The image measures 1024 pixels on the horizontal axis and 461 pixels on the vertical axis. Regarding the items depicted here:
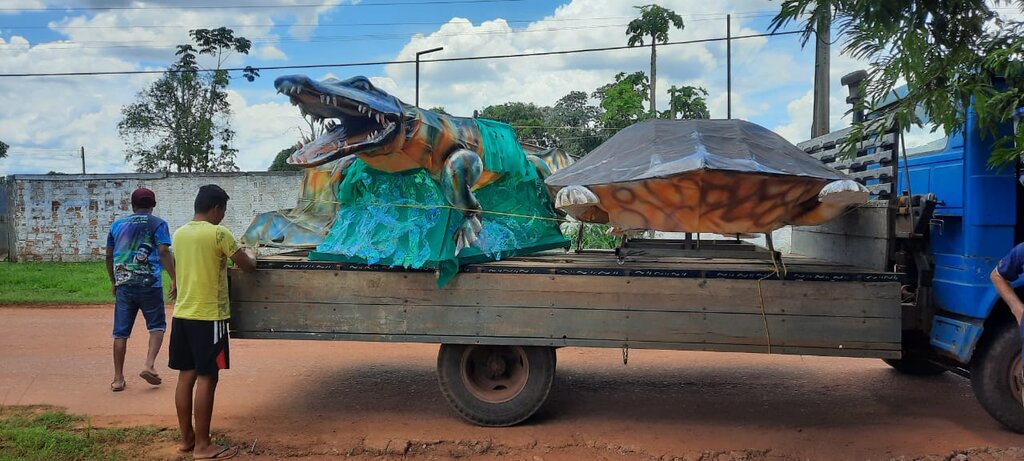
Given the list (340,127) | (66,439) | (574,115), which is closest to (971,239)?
(340,127)

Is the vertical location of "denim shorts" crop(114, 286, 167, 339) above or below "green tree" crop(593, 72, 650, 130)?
below

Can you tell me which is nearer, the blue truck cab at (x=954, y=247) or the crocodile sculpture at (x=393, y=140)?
the blue truck cab at (x=954, y=247)

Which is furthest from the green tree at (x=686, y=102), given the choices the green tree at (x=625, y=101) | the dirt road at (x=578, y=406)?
the dirt road at (x=578, y=406)

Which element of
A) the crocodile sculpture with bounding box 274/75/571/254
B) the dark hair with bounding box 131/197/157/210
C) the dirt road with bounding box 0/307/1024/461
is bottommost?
the dirt road with bounding box 0/307/1024/461

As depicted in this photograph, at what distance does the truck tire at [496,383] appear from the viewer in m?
4.09

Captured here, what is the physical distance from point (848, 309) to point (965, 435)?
117cm

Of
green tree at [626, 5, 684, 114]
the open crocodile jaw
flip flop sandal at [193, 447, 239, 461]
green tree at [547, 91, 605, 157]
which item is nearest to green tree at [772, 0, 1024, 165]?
the open crocodile jaw

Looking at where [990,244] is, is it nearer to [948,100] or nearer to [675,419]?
[948,100]

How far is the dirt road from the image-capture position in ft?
12.5

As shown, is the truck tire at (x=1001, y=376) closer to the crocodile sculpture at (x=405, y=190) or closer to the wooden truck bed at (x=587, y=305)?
the wooden truck bed at (x=587, y=305)

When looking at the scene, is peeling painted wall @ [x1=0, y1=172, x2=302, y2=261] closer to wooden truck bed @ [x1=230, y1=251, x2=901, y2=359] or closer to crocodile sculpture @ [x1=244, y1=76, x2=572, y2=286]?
crocodile sculpture @ [x1=244, y1=76, x2=572, y2=286]

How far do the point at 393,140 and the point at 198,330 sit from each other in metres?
1.66

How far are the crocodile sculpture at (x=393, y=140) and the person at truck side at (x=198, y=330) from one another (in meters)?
0.87

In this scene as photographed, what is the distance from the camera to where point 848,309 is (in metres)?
3.72
